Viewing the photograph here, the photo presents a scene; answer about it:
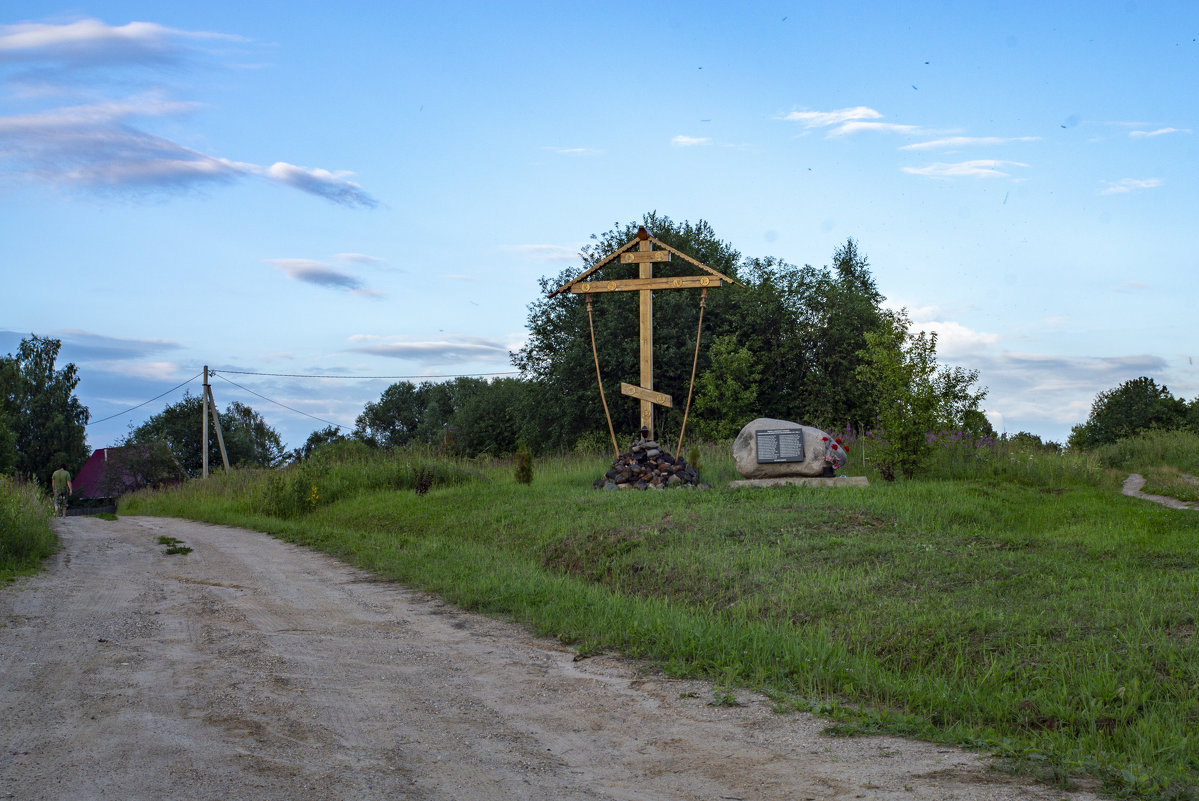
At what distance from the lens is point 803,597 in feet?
25.6

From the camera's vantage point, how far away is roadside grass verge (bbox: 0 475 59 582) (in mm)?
10468

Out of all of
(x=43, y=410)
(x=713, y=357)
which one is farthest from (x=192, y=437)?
(x=713, y=357)

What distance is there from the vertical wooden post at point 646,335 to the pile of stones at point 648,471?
3.85 feet

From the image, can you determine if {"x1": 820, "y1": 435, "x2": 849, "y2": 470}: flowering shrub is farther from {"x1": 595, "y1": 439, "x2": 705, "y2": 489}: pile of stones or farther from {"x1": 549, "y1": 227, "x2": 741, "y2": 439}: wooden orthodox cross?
{"x1": 549, "y1": 227, "x2": 741, "y2": 439}: wooden orthodox cross

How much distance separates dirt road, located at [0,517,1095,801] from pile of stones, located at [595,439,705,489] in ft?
30.9

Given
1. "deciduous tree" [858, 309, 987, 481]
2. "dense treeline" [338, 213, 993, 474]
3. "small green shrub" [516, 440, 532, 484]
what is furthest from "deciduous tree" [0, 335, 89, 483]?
"deciduous tree" [858, 309, 987, 481]

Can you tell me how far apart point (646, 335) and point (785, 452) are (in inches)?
168

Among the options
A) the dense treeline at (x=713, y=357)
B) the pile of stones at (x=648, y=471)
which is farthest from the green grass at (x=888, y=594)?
the dense treeline at (x=713, y=357)

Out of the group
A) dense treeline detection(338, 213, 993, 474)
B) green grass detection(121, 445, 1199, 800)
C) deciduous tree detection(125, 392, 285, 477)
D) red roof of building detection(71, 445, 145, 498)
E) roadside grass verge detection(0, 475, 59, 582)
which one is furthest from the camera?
deciduous tree detection(125, 392, 285, 477)

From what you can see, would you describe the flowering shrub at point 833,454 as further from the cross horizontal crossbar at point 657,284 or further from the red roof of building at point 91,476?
the red roof of building at point 91,476

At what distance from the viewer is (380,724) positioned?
473cm

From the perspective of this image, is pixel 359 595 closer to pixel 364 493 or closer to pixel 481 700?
pixel 481 700

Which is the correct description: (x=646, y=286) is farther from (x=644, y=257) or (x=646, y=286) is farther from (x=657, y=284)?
(x=644, y=257)

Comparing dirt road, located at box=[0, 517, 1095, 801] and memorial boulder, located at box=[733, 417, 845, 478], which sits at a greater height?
memorial boulder, located at box=[733, 417, 845, 478]
